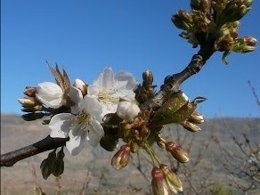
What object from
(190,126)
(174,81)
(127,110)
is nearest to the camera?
(127,110)

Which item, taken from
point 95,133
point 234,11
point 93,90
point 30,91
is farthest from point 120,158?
point 234,11

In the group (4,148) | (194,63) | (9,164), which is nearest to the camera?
(9,164)

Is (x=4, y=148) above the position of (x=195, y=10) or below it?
above

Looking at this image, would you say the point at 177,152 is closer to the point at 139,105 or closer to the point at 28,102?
the point at 139,105

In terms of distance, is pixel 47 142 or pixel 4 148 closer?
pixel 47 142

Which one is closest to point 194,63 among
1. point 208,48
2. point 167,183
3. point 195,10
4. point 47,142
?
point 208,48

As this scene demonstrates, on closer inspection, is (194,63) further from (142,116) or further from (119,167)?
(119,167)

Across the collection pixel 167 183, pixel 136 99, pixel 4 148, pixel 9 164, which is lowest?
pixel 167 183
